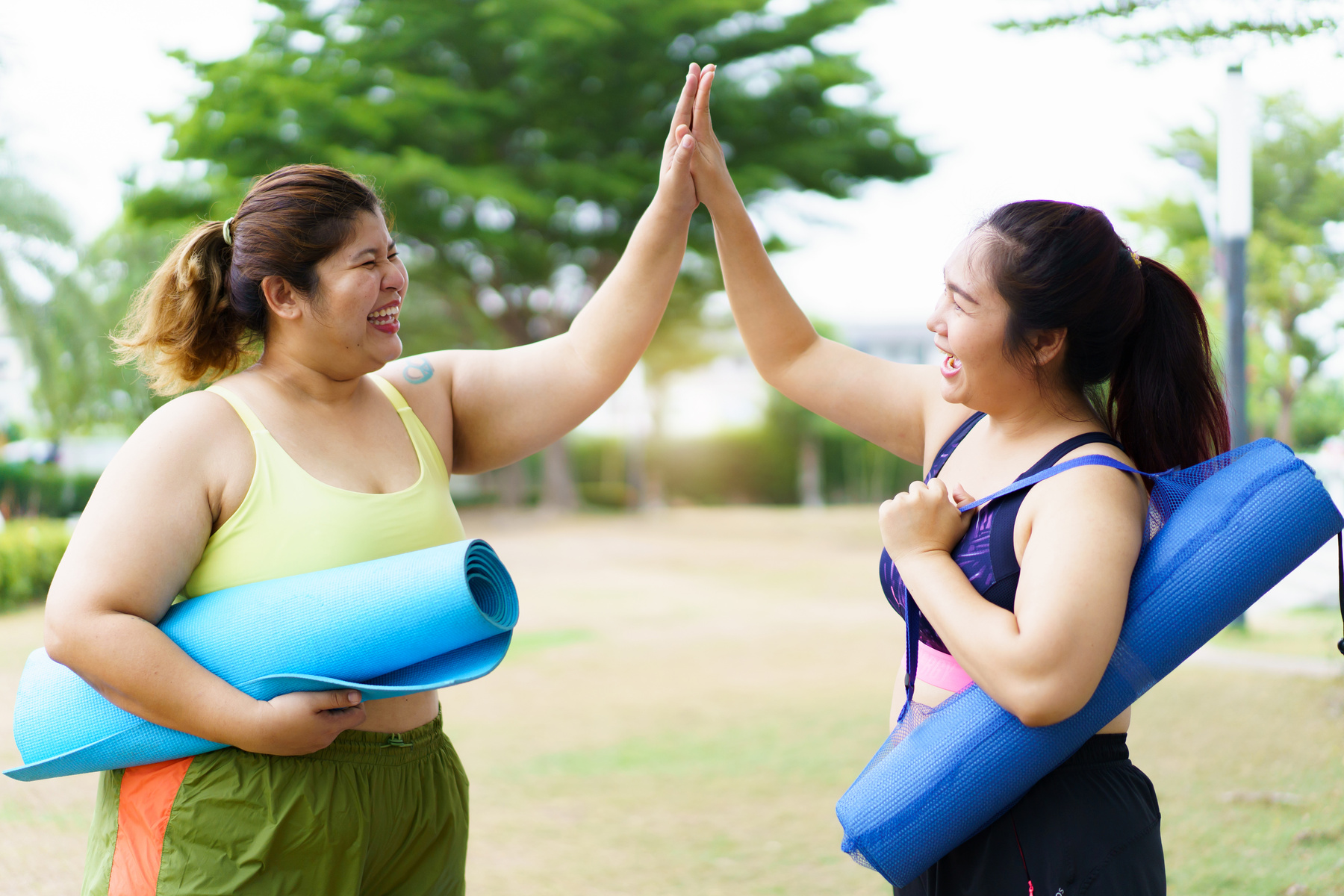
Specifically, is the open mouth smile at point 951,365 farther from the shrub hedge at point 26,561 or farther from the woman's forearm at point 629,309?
the shrub hedge at point 26,561

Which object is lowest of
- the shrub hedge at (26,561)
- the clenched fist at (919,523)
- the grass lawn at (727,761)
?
the shrub hedge at (26,561)

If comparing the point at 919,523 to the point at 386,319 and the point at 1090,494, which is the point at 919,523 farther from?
the point at 386,319

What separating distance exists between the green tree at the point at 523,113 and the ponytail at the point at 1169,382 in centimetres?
1373

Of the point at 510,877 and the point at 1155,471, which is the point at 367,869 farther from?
the point at 510,877

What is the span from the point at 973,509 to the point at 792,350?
610mm

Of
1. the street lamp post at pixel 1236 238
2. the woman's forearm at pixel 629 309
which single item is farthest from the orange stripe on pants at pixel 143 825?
the street lamp post at pixel 1236 238

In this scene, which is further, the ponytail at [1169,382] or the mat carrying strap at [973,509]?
the ponytail at [1169,382]

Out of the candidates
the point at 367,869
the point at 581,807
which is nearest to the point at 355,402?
the point at 367,869

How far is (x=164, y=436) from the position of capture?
1.52 meters

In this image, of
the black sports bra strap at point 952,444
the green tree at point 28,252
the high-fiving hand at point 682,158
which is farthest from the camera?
the green tree at point 28,252

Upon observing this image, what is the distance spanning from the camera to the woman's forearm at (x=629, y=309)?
2.01 m

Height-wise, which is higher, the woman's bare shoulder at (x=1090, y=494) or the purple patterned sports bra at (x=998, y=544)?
the woman's bare shoulder at (x=1090, y=494)

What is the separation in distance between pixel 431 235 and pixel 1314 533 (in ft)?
56.3

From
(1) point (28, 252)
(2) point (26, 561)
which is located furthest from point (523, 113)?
(2) point (26, 561)
